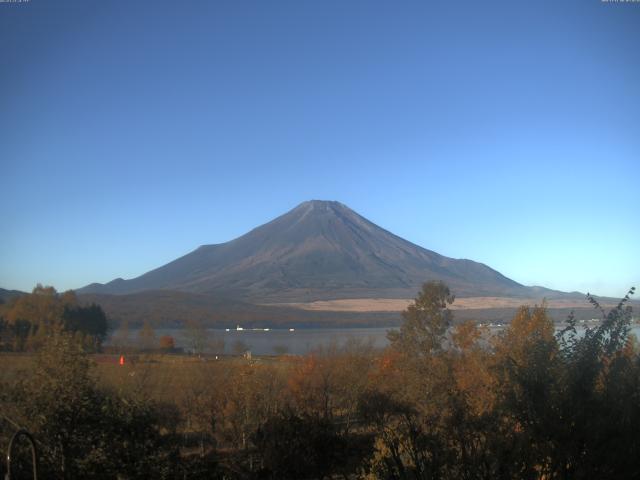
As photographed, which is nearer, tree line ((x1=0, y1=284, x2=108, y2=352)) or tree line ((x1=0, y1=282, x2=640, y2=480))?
tree line ((x1=0, y1=282, x2=640, y2=480))

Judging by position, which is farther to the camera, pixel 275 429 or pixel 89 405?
pixel 275 429

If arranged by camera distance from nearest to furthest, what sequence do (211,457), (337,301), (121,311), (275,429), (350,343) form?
(275,429) → (211,457) → (350,343) → (121,311) → (337,301)

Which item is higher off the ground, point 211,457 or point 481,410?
point 481,410

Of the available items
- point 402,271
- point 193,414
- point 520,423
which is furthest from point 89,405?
point 402,271

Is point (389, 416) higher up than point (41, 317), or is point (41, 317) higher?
point (41, 317)

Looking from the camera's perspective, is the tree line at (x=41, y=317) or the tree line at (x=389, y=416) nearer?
the tree line at (x=389, y=416)

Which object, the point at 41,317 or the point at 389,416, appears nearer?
the point at 389,416

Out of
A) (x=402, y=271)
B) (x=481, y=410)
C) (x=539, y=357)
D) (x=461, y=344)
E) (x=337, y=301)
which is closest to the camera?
(x=539, y=357)

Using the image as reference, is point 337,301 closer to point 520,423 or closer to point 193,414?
point 193,414
